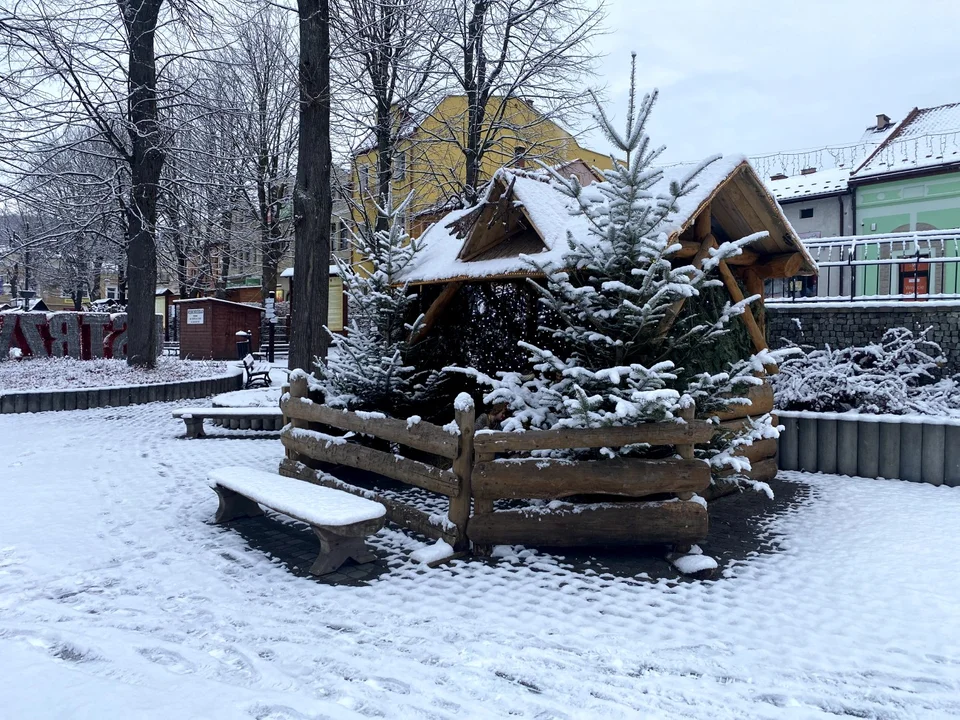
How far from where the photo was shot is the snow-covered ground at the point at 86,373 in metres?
13.7

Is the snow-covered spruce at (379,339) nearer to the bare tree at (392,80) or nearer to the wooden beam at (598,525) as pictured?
the wooden beam at (598,525)

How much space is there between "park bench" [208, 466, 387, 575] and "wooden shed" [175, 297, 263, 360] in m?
20.9

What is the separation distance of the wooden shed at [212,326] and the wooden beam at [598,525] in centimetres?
2192

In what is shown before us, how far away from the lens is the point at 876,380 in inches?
350

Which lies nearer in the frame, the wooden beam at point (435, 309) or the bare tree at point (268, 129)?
the wooden beam at point (435, 309)

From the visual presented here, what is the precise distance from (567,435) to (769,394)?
12.2ft

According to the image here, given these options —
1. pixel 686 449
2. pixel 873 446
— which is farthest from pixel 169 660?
pixel 873 446

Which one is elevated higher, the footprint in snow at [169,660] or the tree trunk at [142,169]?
the tree trunk at [142,169]

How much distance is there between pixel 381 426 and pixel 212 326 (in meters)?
21.1

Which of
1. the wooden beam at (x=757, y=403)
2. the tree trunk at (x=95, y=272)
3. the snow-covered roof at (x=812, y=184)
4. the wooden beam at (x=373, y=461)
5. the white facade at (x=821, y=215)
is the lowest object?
the wooden beam at (x=373, y=461)

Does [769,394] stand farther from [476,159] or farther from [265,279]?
[265,279]

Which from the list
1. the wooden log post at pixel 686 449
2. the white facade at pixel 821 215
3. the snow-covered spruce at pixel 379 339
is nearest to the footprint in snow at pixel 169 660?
the wooden log post at pixel 686 449

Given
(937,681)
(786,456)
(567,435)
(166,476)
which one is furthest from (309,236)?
(937,681)

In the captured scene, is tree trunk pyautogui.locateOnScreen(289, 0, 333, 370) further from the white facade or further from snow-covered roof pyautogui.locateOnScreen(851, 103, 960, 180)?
snow-covered roof pyautogui.locateOnScreen(851, 103, 960, 180)
